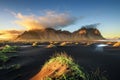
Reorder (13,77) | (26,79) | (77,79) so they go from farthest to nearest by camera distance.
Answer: (13,77)
(26,79)
(77,79)

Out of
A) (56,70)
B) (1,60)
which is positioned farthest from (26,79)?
(1,60)

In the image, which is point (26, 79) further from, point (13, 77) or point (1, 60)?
point (1, 60)

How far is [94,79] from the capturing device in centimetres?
1388

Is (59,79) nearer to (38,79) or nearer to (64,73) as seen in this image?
(64,73)

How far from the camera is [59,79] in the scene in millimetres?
12523

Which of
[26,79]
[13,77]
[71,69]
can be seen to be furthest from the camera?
[13,77]

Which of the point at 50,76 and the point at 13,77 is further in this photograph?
the point at 13,77

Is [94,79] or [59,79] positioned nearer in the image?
[59,79]

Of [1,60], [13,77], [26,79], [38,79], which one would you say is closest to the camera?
[38,79]

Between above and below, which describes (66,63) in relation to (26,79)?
above

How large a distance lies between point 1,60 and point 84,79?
16.4 m

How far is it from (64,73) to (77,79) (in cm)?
83

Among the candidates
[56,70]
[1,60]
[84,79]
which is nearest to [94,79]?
[84,79]

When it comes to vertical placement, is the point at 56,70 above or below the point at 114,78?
above
